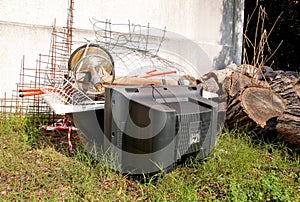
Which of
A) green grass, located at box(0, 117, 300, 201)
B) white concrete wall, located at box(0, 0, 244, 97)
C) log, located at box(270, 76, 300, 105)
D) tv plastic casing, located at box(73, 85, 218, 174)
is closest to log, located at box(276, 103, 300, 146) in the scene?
green grass, located at box(0, 117, 300, 201)

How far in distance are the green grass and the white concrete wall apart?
49.2 inches

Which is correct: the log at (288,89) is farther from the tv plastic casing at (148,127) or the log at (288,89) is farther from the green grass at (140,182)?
the tv plastic casing at (148,127)

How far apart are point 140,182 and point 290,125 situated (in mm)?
1814

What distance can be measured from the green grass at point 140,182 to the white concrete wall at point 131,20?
4.10 feet

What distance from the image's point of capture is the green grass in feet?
6.80

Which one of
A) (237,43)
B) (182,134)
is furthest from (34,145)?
(237,43)

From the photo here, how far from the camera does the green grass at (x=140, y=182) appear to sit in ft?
6.80

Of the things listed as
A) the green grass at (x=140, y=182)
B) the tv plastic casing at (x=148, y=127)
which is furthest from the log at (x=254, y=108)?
the tv plastic casing at (x=148, y=127)

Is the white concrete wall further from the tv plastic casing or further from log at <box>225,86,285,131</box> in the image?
log at <box>225,86,285,131</box>

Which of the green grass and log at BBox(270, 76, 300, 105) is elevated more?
log at BBox(270, 76, 300, 105)

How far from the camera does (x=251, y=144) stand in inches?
122

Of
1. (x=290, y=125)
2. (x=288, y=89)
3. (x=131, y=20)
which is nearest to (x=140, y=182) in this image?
(x=290, y=125)

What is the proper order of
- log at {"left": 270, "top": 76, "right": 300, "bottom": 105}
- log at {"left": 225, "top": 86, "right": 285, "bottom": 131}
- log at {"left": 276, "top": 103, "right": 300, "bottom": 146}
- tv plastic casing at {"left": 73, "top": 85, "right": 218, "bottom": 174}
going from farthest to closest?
log at {"left": 270, "top": 76, "right": 300, "bottom": 105}, log at {"left": 225, "top": 86, "right": 285, "bottom": 131}, log at {"left": 276, "top": 103, "right": 300, "bottom": 146}, tv plastic casing at {"left": 73, "top": 85, "right": 218, "bottom": 174}

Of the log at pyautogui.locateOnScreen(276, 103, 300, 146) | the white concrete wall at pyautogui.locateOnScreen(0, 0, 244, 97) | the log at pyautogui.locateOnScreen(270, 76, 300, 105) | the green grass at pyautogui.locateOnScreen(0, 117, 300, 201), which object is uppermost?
the white concrete wall at pyautogui.locateOnScreen(0, 0, 244, 97)
